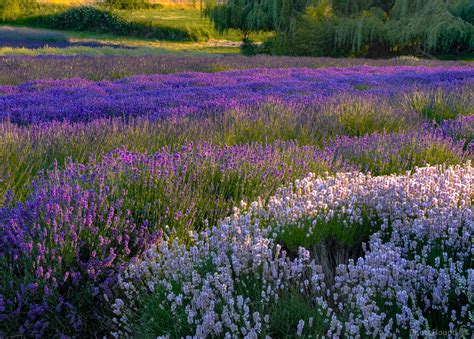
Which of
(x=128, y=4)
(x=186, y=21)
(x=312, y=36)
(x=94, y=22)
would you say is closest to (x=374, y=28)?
(x=312, y=36)

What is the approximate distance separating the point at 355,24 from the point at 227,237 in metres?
23.6

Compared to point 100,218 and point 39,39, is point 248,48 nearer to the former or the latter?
point 39,39

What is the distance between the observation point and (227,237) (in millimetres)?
2641

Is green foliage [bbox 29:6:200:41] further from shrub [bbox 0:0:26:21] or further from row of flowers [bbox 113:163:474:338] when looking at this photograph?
row of flowers [bbox 113:163:474:338]

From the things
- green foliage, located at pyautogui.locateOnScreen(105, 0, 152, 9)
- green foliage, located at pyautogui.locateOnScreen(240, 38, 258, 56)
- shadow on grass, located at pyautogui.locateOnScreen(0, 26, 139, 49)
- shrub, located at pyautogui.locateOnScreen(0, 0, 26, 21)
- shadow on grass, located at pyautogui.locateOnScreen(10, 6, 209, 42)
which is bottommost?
green foliage, located at pyautogui.locateOnScreen(240, 38, 258, 56)

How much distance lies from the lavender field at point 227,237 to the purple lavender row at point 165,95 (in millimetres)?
605

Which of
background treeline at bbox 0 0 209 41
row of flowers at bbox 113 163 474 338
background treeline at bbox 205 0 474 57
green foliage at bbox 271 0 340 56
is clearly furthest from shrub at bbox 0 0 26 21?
row of flowers at bbox 113 163 474 338

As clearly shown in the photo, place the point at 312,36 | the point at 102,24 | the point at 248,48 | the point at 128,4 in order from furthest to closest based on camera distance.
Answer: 1. the point at 128,4
2. the point at 102,24
3. the point at 248,48
4. the point at 312,36

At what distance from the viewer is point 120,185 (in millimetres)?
3205

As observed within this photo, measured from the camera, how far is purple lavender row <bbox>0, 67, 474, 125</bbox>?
5.75 m

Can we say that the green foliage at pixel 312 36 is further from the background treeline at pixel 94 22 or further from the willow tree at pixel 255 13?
the background treeline at pixel 94 22

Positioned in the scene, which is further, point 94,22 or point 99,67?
point 94,22

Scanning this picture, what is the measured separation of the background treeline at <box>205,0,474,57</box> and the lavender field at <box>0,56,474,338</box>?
20.2m

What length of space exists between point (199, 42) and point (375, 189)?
130ft
